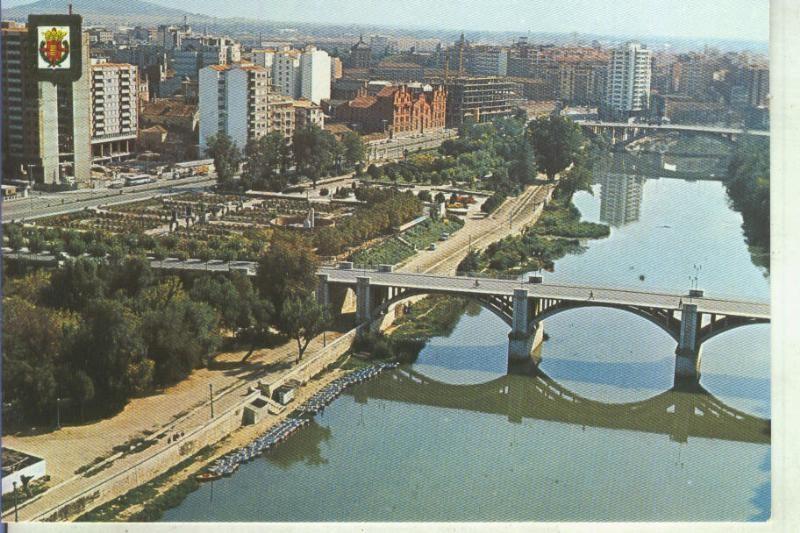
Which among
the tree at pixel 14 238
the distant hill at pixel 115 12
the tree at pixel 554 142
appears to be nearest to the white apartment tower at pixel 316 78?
the tree at pixel 554 142

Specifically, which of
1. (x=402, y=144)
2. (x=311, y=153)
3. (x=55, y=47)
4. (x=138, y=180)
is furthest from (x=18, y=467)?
(x=402, y=144)

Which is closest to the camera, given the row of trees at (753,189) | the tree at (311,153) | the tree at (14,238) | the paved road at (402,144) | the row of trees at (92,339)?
the row of trees at (92,339)

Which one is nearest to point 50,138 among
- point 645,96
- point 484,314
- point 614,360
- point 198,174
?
point 198,174

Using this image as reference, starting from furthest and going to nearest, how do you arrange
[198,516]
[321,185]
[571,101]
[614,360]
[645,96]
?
1. [571,101]
2. [645,96]
3. [321,185]
4. [614,360]
5. [198,516]

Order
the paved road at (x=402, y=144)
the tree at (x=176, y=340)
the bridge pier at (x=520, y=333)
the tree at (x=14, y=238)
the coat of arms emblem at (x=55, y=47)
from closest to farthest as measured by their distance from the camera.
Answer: the coat of arms emblem at (x=55, y=47) → the tree at (x=176, y=340) → the bridge pier at (x=520, y=333) → the tree at (x=14, y=238) → the paved road at (x=402, y=144)

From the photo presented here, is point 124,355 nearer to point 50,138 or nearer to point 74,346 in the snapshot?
point 74,346

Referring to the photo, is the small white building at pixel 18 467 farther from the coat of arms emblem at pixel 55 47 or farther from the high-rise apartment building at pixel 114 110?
the high-rise apartment building at pixel 114 110

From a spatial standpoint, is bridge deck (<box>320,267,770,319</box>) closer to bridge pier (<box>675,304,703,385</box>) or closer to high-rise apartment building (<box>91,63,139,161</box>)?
bridge pier (<box>675,304,703,385</box>)
